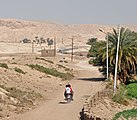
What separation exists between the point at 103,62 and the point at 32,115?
25289mm

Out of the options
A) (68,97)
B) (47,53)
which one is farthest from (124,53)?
(47,53)

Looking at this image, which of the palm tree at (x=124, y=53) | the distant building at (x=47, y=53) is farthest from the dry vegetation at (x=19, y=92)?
the distant building at (x=47, y=53)

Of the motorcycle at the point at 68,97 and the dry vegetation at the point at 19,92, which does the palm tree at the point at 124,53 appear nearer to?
the dry vegetation at the point at 19,92

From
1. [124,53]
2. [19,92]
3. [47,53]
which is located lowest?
[47,53]

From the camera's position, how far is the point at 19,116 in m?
20.9

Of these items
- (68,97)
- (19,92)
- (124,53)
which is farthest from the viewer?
(124,53)

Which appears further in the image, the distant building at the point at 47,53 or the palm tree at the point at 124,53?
the distant building at the point at 47,53

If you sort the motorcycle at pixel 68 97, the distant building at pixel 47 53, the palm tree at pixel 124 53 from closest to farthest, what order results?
1. the motorcycle at pixel 68 97
2. the palm tree at pixel 124 53
3. the distant building at pixel 47 53

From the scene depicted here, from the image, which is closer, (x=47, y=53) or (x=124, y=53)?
(x=124, y=53)

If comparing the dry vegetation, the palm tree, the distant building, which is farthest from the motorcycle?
the distant building

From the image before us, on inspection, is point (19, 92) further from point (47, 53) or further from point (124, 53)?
point (47, 53)

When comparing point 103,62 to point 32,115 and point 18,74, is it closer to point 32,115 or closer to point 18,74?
point 18,74

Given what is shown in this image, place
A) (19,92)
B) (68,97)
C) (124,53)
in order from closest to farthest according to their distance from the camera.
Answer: (68,97) < (19,92) < (124,53)

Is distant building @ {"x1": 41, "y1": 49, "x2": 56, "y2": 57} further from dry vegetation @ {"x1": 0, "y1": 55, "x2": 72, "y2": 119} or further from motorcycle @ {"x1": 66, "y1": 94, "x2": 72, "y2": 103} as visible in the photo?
motorcycle @ {"x1": 66, "y1": 94, "x2": 72, "y2": 103}
